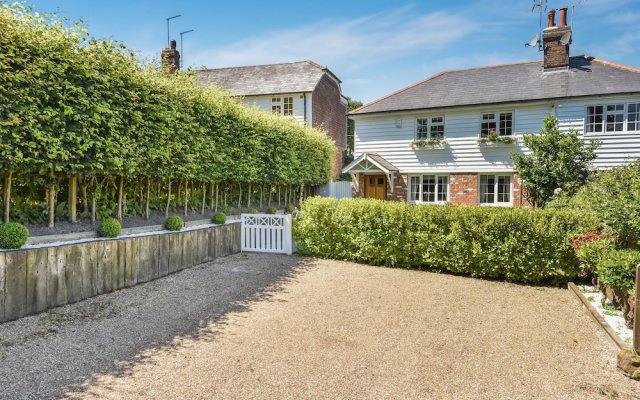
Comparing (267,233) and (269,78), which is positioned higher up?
(269,78)

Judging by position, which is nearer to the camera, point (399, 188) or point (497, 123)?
point (497, 123)

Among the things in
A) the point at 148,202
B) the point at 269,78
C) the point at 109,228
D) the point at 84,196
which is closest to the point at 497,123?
the point at 269,78

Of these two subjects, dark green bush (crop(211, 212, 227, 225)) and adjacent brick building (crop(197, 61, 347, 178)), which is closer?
dark green bush (crop(211, 212, 227, 225))

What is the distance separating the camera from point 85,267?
690 centimetres

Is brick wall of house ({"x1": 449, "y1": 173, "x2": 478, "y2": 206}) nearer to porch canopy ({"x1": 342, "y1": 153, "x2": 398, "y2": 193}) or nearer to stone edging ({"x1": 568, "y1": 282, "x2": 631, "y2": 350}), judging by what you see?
porch canopy ({"x1": 342, "y1": 153, "x2": 398, "y2": 193})

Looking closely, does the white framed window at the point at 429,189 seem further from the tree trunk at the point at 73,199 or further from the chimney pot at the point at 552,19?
the tree trunk at the point at 73,199

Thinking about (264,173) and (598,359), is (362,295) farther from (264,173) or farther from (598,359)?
(264,173)

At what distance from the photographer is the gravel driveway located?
404cm

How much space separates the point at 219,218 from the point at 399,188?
408 inches

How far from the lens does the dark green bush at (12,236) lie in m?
5.86

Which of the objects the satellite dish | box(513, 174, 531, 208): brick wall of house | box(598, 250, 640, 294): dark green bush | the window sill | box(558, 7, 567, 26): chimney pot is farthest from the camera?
the window sill

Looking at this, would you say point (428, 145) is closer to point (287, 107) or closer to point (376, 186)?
point (376, 186)

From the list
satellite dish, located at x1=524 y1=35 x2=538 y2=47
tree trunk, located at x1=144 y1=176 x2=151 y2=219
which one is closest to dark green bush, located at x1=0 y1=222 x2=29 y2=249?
tree trunk, located at x1=144 y1=176 x2=151 y2=219

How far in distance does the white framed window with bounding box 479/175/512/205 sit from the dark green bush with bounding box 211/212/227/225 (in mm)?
11751
